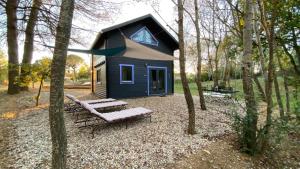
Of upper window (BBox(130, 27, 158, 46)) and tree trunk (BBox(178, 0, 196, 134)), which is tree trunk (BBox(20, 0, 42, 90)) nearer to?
upper window (BBox(130, 27, 158, 46))

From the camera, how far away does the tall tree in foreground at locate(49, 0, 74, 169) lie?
1979 mm

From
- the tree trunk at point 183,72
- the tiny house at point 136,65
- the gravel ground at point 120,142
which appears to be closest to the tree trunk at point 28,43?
the gravel ground at point 120,142

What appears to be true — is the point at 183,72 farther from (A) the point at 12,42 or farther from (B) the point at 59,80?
(A) the point at 12,42

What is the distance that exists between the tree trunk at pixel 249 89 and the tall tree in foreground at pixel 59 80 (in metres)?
3.09

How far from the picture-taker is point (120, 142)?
3541 millimetres

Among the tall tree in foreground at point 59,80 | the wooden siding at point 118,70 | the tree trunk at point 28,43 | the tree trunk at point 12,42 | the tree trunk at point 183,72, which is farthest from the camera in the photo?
the wooden siding at point 118,70

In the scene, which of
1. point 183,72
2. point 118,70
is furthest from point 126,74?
point 183,72

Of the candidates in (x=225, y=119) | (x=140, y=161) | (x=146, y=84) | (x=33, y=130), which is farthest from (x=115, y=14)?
(x=140, y=161)

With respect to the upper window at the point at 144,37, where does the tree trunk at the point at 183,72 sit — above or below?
below

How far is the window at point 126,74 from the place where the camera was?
916cm

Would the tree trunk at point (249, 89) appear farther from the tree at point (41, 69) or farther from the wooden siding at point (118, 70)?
the tree at point (41, 69)

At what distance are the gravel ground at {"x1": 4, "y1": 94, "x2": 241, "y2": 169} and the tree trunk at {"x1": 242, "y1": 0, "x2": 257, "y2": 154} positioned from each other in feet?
2.60

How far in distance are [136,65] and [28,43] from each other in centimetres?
566

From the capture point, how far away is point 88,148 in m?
3.27
